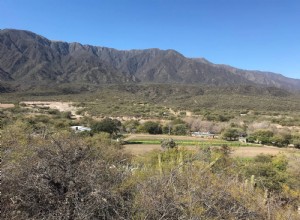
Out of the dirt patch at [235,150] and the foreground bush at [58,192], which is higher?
the foreground bush at [58,192]

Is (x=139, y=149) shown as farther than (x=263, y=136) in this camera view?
No

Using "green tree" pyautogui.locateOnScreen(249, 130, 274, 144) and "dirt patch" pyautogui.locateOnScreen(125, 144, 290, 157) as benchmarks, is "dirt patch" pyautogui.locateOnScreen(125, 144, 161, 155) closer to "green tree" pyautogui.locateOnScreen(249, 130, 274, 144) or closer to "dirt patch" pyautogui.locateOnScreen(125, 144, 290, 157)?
"dirt patch" pyautogui.locateOnScreen(125, 144, 290, 157)

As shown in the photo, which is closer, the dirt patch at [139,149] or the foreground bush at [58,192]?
the foreground bush at [58,192]

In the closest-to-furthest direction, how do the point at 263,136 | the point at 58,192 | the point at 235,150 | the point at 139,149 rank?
the point at 58,192 → the point at 139,149 → the point at 235,150 → the point at 263,136

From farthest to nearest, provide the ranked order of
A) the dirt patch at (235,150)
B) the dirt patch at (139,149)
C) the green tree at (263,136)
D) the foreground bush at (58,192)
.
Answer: the green tree at (263,136)
the dirt patch at (235,150)
the dirt patch at (139,149)
the foreground bush at (58,192)

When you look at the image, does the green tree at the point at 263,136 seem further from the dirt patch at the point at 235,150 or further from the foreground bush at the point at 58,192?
the foreground bush at the point at 58,192

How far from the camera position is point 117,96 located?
131 meters

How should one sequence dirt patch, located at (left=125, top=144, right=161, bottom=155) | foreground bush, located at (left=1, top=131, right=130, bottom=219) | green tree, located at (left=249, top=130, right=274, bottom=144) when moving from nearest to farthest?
foreground bush, located at (left=1, top=131, right=130, bottom=219) < dirt patch, located at (left=125, top=144, right=161, bottom=155) < green tree, located at (left=249, top=130, right=274, bottom=144)

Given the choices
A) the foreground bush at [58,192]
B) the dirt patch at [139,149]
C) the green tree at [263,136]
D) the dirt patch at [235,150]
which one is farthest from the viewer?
the green tree at [263,136]

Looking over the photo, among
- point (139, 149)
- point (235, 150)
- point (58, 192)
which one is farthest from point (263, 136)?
point (58, 192)

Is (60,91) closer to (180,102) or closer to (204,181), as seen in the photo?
(180,102)

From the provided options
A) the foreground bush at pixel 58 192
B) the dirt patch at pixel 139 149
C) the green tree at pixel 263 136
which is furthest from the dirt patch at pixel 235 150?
the foreground bush at pixel 58 192

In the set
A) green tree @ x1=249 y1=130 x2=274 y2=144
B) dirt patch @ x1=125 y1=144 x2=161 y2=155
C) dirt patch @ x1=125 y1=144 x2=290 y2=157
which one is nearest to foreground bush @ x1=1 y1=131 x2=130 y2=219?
dirt patch @ x1=125 y1=144 x2=161 y2=155

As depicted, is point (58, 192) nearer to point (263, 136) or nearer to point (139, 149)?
point (139, 149)
